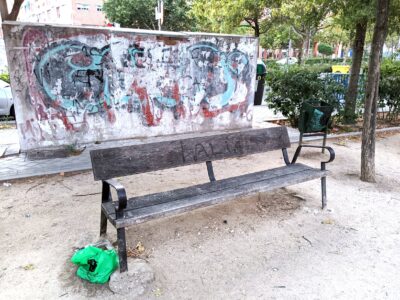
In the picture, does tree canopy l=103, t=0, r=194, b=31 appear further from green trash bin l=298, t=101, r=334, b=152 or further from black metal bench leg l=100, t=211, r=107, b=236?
black metal bench leg l=100, t=211, r=107, b=236

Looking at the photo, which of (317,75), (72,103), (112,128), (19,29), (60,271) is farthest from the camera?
(317,75)

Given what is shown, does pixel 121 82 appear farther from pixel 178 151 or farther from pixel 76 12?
pixel 76 12

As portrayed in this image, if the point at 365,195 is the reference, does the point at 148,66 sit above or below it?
above

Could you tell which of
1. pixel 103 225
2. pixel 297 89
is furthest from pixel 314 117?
pixel 103 225

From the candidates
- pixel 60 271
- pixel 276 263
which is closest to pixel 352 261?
pixel 276 263

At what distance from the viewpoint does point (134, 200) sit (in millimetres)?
3066

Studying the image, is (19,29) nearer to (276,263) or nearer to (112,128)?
(112,128)

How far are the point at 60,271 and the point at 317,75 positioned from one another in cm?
669

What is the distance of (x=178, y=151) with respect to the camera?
11.5ft

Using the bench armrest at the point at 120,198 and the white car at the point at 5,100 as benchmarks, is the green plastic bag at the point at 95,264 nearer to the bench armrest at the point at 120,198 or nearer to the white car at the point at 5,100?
the bench armrest at the point at 120,198

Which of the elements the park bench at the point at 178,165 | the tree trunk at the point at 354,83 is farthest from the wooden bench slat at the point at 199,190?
the tree trunk at the point at 354,83

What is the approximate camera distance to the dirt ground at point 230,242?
2592 millimetres

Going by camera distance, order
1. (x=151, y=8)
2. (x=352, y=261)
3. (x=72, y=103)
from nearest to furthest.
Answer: (x=352, y=261) < (x=72, y=103) < (x=151, y=8)

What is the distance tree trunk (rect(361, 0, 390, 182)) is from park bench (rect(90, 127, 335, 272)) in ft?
3.89
